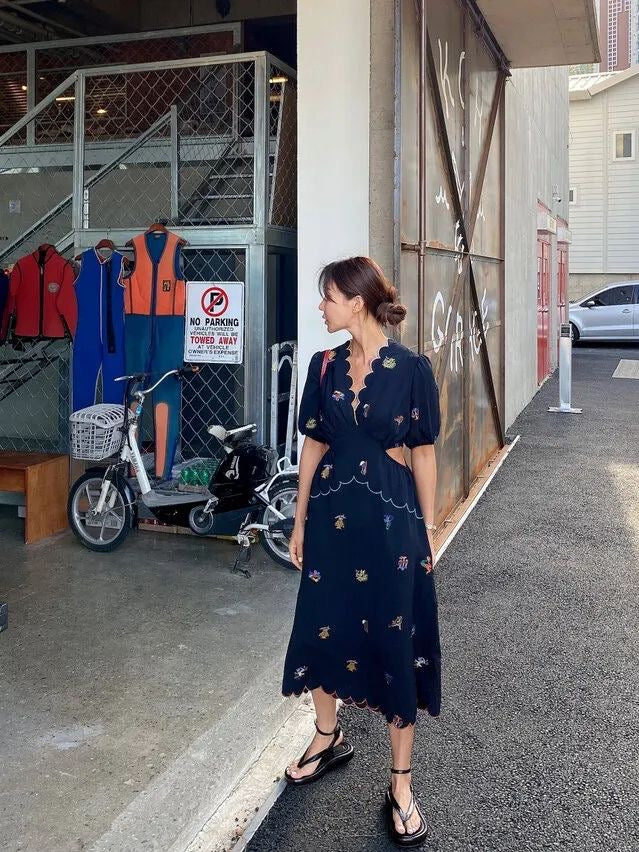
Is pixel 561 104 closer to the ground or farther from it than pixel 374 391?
farther from it

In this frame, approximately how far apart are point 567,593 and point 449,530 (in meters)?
1.25

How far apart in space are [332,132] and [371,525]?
8.41 feet

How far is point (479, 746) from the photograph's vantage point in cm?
325

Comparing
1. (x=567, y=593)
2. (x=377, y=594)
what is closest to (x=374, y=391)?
(x=377, y=594)

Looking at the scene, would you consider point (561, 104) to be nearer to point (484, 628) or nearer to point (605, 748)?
point (484, 628)

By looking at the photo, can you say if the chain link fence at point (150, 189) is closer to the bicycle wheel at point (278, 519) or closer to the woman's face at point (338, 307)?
the bicycle wheel at point (278, 519)

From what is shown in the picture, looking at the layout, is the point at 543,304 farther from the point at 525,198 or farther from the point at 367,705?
the point at 367,705

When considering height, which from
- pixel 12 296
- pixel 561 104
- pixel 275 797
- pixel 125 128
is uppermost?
pixel 561 104

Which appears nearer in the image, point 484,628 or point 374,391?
point 374,391

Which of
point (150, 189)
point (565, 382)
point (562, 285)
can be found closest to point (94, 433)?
point (150, 189)

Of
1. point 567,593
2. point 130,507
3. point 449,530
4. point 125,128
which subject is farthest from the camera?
point 125,128

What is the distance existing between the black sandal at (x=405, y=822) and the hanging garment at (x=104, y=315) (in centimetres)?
373

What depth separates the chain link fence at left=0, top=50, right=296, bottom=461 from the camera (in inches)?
239

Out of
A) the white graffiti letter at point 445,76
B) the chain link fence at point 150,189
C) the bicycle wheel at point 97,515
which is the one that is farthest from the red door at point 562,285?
the bicycle wheel at point 97,515
